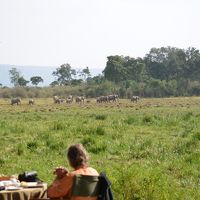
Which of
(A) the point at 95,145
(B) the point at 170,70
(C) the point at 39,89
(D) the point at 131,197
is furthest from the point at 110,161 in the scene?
(B) the point at 170,70

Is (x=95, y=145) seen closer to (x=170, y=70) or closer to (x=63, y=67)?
(x=170, y=70)

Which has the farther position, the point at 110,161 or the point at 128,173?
the point at 110,161

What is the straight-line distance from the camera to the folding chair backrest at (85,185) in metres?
6.78

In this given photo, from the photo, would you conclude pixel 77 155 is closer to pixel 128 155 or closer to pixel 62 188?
pixel 62 188

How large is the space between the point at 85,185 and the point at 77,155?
1.23 ft

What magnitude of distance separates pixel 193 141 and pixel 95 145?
9.71ft

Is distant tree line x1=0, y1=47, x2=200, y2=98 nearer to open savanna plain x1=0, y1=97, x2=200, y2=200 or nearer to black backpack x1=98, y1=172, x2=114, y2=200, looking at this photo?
open savanna plain x1=0, y1=97, x2=200, y2=200

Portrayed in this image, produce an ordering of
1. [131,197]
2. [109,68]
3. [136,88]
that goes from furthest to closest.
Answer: [109,68], [136,88], [131,197]

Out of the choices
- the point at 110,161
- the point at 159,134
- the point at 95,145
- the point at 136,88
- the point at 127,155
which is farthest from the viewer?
the point at 136,88

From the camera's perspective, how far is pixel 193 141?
16750 mm

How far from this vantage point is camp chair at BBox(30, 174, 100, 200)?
22.2ft

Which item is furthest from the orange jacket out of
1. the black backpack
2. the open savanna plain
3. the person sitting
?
the open savanna plain

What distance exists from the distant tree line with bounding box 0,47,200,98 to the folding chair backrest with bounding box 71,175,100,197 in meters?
73.4

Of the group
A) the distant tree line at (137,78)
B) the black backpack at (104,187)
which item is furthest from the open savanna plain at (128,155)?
the distant tree line at (137,78)
